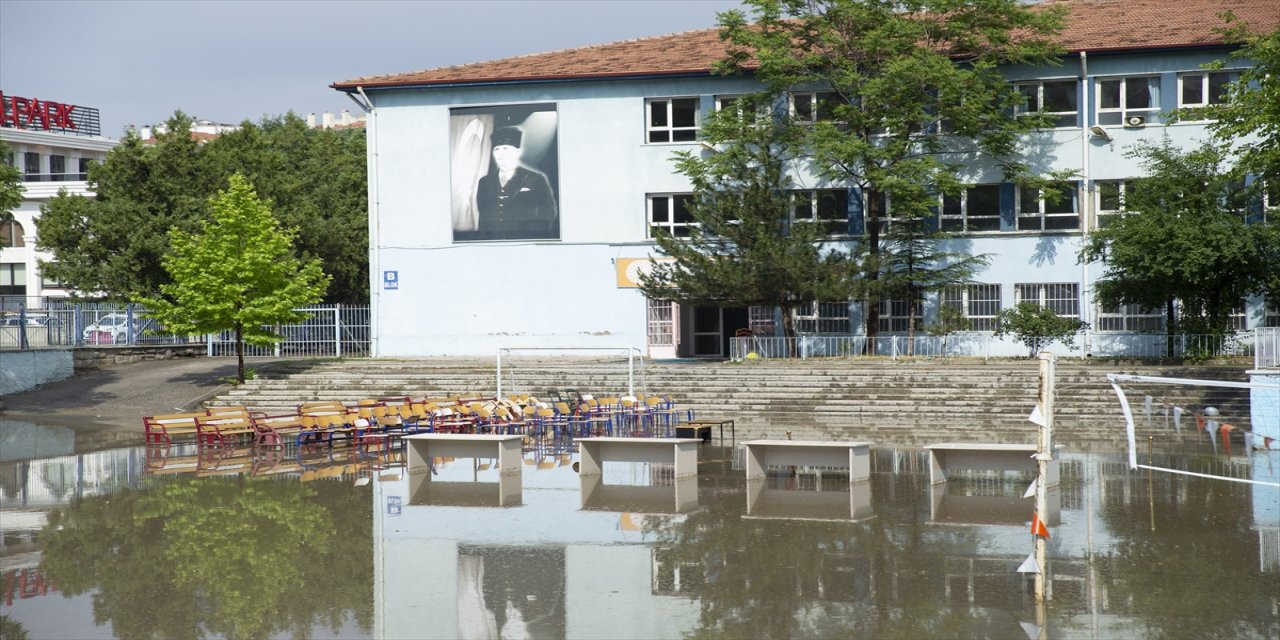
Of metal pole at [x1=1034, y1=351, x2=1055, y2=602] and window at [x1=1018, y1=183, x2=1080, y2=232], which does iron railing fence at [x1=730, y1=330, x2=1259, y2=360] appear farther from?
metal pole at [x1=1034, y1=351, x2=1055, y2=602]

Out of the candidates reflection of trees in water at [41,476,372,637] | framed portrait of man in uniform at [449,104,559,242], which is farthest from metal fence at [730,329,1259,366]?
reflection of trees in water at [41,476,372,637]

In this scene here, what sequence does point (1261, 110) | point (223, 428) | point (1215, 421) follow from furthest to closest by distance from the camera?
point (1215, 421), point (223, 428), point (1261, 110)

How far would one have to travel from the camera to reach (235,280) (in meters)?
30.8

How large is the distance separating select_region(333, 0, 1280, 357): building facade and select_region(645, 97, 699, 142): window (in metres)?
0.06

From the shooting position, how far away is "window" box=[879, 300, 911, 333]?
3547cm

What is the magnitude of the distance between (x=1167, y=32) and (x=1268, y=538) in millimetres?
26217

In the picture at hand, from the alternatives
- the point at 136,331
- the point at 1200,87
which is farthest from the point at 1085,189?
the point at 136,331

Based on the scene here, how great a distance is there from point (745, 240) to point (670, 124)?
647cm

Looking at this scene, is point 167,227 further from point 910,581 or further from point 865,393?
point 910,581

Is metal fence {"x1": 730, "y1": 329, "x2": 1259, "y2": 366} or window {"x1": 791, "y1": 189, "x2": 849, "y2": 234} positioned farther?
window {"x1": 791, "y1": 189, "x2": 849, "y2": 234}

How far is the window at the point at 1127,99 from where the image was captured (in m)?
34.2

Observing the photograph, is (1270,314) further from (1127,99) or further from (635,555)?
(635,555)

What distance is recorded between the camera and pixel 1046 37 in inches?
1351

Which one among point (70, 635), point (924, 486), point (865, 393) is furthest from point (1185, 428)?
point (70, 635)
